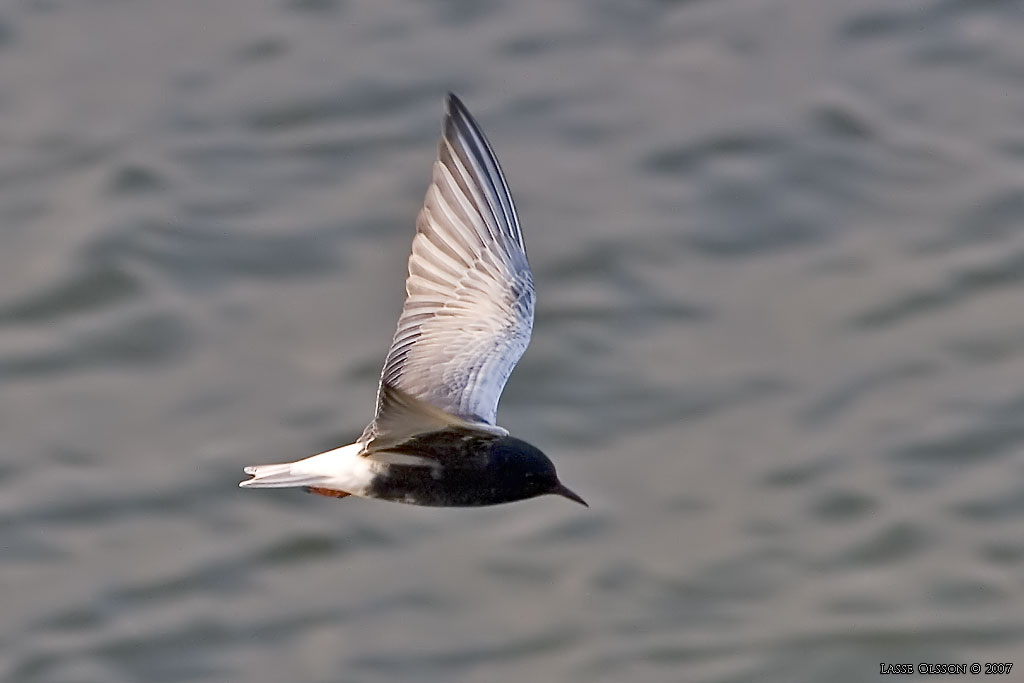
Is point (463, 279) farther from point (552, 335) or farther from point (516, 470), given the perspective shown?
point (552, 335)

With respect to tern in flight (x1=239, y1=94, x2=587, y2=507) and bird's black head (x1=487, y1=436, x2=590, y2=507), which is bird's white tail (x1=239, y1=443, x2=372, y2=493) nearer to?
tern in flight (x1=239, y1=94, x2=587, y2=507)

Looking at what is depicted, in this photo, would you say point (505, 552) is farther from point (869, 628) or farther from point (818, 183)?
point (818, 183)

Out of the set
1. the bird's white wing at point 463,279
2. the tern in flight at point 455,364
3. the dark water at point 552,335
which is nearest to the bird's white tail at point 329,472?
the tern in flight at point 455,364

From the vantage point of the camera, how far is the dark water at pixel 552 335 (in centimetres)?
1064

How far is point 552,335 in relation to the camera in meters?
11.9

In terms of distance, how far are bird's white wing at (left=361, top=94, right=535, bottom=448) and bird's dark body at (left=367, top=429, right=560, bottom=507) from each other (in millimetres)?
479

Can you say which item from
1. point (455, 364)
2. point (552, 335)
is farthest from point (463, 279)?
point (552, 335)

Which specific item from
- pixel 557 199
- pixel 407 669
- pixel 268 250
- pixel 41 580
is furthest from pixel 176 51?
pixel 407 669

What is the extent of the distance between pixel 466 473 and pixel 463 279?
1212 mm

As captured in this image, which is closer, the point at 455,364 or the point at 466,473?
the point at 466,473

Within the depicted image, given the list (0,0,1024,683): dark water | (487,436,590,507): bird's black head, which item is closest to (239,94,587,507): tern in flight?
(487,436,590,507): bird's black head

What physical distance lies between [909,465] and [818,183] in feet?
8.24

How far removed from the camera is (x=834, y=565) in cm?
1088

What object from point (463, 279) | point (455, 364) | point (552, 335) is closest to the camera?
point (455, 364)
